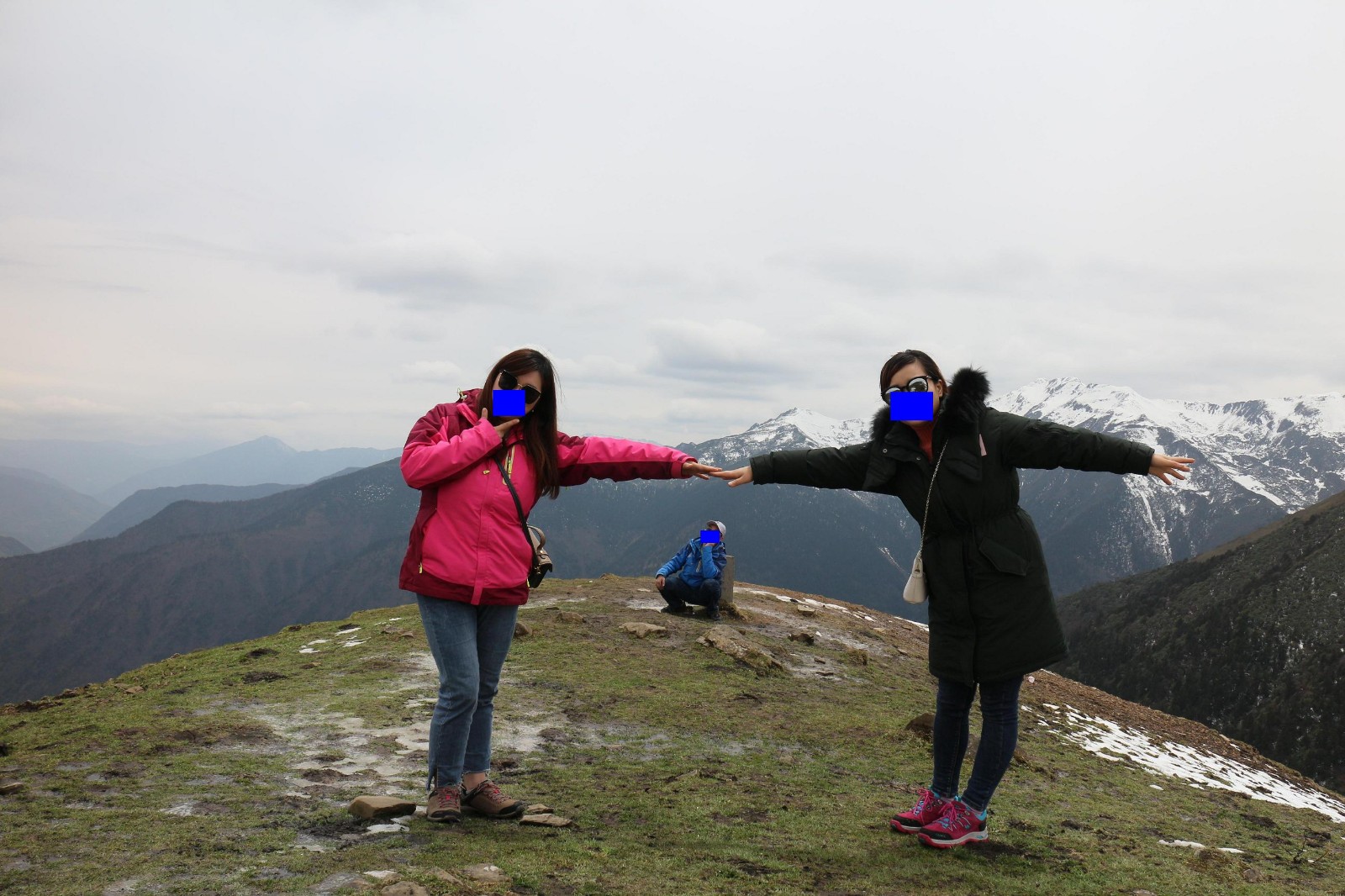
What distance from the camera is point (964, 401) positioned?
5.11m

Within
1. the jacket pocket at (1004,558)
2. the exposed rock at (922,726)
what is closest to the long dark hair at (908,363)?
the jacket pocket at (1004,558)

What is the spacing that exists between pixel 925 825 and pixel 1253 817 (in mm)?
5147

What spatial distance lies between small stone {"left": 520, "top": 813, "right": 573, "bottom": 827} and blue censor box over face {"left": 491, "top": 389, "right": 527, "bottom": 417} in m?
2.80

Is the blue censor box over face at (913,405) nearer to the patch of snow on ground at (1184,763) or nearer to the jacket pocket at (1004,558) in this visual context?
the jacket pocket at (1004,558)

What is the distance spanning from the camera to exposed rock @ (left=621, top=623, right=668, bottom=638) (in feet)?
43.3

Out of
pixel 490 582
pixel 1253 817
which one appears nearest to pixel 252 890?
pixel 490 582

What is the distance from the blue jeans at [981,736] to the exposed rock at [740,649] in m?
6.56

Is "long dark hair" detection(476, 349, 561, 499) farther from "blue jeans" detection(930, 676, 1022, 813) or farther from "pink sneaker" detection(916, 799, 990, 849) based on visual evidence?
"pink sneaker" detection(916, 799, 990, 849)

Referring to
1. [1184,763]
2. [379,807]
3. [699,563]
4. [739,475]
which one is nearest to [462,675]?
[379,807]

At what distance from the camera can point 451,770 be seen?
5270 millimetres

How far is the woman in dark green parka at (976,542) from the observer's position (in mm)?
4965

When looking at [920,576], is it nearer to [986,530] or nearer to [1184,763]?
[986,530]

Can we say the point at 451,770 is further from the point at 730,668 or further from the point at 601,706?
the point at 730,668

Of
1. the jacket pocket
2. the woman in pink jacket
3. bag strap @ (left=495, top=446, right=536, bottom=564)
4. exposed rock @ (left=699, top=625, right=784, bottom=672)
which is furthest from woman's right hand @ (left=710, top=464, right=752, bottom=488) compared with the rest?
exposed rock @ (left=699, top=625, right=784, bottom=672)
